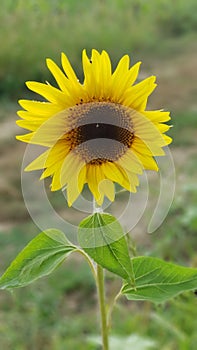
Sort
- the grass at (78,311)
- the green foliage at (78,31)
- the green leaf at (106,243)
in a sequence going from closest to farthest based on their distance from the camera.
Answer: the green leaf at (106,243)
the grass at (78,311)
the green foliage at (78,31)

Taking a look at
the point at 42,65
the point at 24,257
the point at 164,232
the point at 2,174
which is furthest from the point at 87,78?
the point at 42,65

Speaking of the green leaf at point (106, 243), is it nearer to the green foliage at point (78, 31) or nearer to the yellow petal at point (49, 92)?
the yellow petal at point (49, 92)

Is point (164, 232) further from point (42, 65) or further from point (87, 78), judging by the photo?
point (42, 65)

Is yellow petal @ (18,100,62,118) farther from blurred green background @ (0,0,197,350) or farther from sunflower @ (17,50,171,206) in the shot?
blurred green background @ (0,0,197,350)

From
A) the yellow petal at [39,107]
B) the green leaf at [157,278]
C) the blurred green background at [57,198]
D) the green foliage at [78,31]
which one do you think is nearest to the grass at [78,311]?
the blurred green background at [57,198]

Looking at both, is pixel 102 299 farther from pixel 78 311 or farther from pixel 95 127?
pixel 78 311

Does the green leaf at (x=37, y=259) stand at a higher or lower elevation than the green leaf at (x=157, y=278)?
higher
